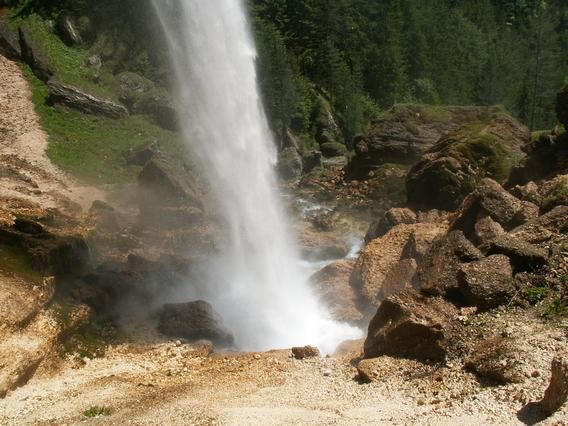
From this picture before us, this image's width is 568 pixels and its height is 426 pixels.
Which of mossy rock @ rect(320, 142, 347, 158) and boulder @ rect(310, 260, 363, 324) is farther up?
mossy rock @ rect(320, 142, 347, 158)

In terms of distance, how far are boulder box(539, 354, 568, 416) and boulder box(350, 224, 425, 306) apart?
767 centimetres

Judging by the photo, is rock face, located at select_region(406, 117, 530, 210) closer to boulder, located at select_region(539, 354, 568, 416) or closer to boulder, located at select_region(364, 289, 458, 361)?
boulder, located at select_region(364, 289, 458, 361)

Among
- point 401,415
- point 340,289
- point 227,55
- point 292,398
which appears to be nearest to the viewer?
point 401,415

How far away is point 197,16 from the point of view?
1454 inches

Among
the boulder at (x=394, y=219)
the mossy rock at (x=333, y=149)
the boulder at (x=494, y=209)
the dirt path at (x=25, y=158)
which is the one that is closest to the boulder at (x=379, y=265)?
the boulder at (x=394, y=219)

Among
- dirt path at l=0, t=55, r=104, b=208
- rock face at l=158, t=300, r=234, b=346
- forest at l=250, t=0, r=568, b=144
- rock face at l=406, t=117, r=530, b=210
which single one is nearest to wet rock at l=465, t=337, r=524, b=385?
rock face at l=158, t=300, r=234, b=346

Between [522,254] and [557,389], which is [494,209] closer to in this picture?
[522,254]

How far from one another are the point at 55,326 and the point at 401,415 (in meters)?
9.29

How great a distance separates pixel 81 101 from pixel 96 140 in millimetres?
4212

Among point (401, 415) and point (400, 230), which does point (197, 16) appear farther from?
point (401, 415)

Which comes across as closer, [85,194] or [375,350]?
[375,350]

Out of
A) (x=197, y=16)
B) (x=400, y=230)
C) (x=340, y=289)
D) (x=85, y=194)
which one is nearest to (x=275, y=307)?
(x=340, y=289)

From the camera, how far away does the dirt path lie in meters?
26.8

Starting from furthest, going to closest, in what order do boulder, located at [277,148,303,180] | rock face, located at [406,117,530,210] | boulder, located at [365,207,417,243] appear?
boulder, located at [277,148,303,180], rock face, located at [406,117,530,210], boulder, located at [365,207,417,243]
